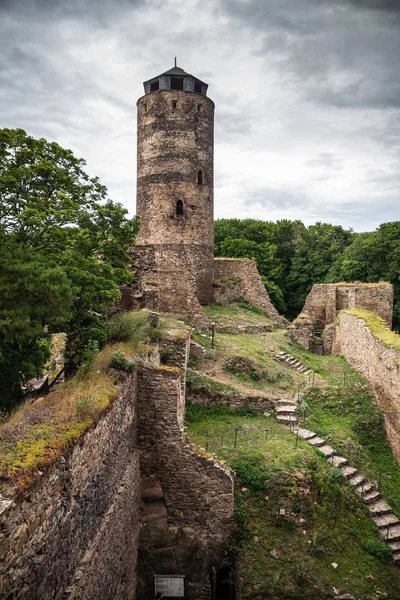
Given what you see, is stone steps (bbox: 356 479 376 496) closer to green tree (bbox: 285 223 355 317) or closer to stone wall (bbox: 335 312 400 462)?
stone wall (bbox: 335 312 400 462)

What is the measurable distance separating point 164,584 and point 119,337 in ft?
17.9

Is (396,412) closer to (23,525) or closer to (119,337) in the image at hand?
(119,337)

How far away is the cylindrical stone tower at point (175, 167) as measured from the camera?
22.5m

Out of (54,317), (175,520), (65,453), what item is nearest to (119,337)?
(54,317)

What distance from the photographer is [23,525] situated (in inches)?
174

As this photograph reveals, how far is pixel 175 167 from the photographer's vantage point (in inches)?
888

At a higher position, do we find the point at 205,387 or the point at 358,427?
the point at 205,387

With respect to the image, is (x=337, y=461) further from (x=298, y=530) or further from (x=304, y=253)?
(x=304, y=253)

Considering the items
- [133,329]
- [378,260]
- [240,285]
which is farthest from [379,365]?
[378,260]

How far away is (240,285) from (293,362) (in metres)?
9.10

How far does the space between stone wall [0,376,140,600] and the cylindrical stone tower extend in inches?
582

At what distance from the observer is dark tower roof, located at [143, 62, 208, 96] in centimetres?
2253

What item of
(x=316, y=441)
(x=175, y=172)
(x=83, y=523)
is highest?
(x=175, y=172)

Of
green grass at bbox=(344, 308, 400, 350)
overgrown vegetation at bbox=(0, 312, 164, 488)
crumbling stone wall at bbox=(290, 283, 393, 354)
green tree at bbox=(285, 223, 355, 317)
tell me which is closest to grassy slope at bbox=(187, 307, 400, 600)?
green grass at bbox=(344, 308, 400, 350)
